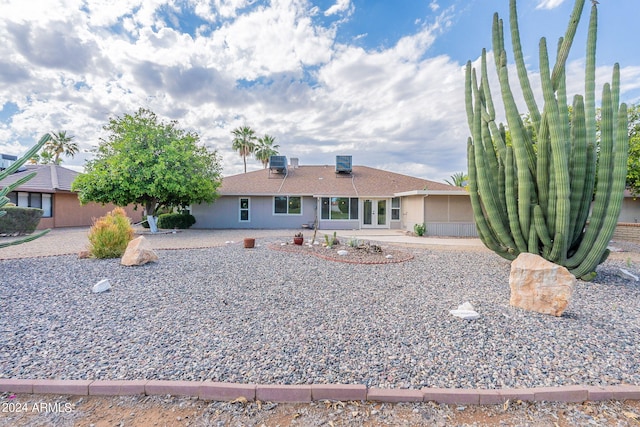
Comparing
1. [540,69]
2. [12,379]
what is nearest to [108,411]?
[12,379]

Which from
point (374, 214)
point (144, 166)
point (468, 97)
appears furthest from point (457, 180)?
point (144, 166)

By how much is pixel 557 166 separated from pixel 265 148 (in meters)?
27.7

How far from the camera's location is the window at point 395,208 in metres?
17.6

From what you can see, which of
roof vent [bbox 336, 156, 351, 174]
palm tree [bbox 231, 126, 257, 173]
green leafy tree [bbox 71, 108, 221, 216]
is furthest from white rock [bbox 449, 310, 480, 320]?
palm tree [bbox 231, 126, 257, 173]

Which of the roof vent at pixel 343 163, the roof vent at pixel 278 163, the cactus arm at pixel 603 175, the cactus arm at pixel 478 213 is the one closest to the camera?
the cactus arm at pixel 603 175

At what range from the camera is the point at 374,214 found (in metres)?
17.8

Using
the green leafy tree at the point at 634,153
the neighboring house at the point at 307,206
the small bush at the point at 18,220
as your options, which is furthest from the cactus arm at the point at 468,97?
the small bush at the point at 18,220

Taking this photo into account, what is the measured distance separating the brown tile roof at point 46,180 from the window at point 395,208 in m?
21.3

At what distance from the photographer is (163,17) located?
909cm

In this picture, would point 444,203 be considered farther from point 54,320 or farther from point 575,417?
point 54,320

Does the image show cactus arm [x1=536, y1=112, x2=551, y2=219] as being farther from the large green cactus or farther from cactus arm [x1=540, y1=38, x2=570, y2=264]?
cactus arm [x1=540, y1=38, x2=570, y2=264]

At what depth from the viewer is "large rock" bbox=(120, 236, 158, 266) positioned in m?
6.61

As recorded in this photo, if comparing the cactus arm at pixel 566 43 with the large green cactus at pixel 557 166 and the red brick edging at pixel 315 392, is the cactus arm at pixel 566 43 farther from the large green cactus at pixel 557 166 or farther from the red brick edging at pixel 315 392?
the red brick edging at pixel 315 392

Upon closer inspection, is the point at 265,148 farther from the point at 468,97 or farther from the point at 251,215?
the point at 468,97
